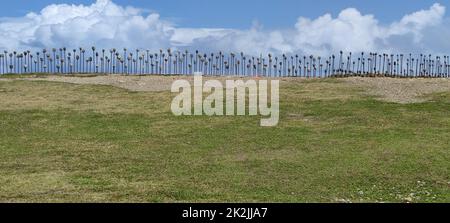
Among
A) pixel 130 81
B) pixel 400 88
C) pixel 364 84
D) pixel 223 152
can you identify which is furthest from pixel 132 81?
pixel 223 152

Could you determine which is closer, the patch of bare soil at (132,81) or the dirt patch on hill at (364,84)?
the dirt patch on hill at (364,84)

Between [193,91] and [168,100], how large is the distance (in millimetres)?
2705

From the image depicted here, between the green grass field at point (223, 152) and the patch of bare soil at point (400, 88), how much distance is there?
1085mm

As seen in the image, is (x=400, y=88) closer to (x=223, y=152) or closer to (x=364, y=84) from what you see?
(x=364, y=84)

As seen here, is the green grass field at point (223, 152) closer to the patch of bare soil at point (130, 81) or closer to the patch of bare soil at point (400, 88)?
the patch of bare soil at point (400, 88)

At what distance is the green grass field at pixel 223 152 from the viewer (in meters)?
15.3

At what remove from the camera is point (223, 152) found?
20391mm

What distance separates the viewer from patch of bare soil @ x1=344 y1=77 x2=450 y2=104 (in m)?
32.4

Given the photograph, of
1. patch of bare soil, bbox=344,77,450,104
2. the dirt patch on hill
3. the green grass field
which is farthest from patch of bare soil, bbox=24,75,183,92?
patch of bare soil, bbox=344,77,450,104

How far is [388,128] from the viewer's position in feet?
79.6

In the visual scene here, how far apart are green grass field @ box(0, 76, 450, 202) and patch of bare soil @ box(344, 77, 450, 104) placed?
108 cm

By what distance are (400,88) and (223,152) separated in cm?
1902

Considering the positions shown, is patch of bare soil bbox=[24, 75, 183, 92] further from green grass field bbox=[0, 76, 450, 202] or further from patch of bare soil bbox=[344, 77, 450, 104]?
patch of bare soil bbox=[344, 77, 450, 104]

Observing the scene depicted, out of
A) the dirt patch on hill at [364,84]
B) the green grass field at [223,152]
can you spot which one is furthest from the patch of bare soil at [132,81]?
the green grass field at [223,152]
